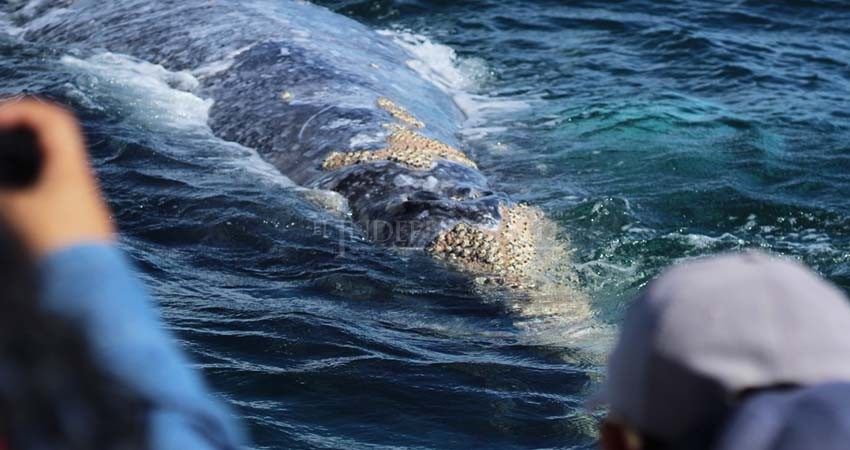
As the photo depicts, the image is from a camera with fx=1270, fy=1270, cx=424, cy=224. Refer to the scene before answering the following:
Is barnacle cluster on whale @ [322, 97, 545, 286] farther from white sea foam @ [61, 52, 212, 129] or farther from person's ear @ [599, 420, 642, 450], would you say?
→ person's ear @ [599, 420, 642, 450]

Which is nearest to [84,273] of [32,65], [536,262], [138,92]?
[536,262]

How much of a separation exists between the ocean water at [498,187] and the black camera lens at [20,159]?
3.64 meters

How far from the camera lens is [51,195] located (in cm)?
119

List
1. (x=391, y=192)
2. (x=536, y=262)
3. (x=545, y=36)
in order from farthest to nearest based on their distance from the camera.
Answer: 1. (x=545, y=36)
2. (x=391, y=192)
3. (x=536, y=262)

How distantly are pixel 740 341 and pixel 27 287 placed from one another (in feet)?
2.78

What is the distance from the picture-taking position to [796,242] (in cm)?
752

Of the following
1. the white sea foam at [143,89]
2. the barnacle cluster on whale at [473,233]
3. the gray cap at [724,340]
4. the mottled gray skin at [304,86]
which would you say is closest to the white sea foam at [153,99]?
the white sea foam at [143,89]

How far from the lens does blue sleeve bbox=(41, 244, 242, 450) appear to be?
3.83 ft

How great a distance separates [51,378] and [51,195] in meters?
0.17

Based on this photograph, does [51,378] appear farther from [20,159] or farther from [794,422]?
[794,422]

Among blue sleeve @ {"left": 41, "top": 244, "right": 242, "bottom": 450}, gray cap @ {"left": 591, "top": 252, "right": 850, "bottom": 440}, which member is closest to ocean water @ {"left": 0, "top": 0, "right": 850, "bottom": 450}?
gray cap @ {"left": 591, "top": 252, "right": 850, "bottom": 440}

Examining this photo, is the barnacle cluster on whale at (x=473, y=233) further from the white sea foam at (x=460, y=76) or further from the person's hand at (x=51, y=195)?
the person's hand at (x=51, y=195)

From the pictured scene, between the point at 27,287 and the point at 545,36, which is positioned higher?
the point at 27,287

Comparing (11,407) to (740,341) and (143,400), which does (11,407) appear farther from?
(740,341)
